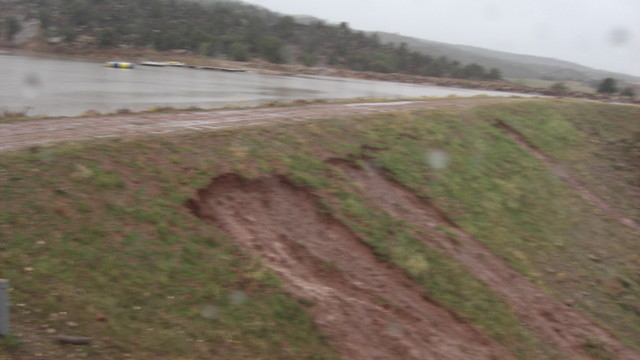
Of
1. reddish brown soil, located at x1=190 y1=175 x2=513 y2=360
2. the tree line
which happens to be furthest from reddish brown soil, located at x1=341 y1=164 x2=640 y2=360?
the tree line

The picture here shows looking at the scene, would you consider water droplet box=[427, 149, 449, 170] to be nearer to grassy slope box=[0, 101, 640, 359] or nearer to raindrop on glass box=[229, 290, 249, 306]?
grassy slope box=[0, 101, 640, 359]

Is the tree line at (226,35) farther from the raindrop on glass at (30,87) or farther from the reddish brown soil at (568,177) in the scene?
the reddish brown soil at (568,177)

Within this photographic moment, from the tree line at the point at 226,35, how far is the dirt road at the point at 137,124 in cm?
8037

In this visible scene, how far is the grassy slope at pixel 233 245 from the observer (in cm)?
592

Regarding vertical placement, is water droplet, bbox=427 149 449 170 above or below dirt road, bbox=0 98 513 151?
below

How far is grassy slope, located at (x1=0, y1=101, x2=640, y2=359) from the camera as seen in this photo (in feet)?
19.4

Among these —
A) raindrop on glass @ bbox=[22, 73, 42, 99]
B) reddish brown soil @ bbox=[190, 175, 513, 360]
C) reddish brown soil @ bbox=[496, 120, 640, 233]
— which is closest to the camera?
reddish brown soil @ bbox=[190, 175, 513, 360]

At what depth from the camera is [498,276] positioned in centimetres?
980

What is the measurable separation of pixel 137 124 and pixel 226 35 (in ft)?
329

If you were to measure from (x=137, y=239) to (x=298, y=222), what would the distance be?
2866 mm

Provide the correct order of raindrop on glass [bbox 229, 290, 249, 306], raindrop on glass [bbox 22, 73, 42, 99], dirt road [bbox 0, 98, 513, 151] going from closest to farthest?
raindrop on glass [bbox 229, 290, 249, 306] → dirt road [bbox 0, 98, 513, 151] → raindrop on glass [bbox 22, 73, 42, 99]

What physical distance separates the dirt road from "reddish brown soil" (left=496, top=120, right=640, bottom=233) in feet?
16.8

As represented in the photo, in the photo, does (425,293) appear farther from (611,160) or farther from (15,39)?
(15,39)

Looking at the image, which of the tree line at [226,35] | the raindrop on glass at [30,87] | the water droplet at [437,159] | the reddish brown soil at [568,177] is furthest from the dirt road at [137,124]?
the tree line at [226,35]
